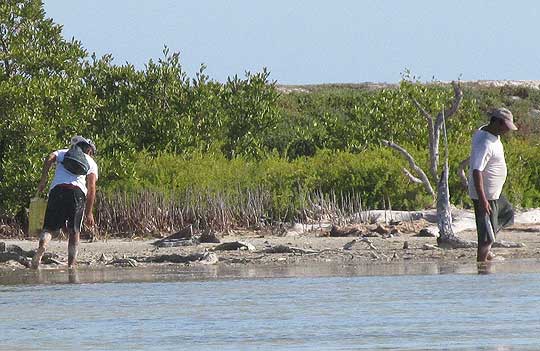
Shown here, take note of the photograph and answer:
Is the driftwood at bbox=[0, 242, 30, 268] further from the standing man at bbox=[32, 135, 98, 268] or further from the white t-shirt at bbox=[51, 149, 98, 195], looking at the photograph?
the white t-shirt at bbox=[51, 149, 98, 195]

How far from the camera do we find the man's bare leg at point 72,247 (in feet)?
51.9

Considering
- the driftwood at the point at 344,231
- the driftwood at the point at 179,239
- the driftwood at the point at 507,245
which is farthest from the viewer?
the driftwood at the point at 344,231

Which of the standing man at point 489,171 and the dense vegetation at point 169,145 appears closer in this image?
the standing man at point 489,171

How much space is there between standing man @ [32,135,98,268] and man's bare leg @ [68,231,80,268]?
60 millimetres

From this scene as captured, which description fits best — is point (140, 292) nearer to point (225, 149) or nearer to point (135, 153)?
point (135, 153)

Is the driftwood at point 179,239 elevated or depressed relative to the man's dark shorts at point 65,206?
depressed

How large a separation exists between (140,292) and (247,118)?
14299 millimetres

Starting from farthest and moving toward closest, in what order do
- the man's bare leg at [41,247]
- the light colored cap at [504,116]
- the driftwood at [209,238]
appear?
the driftwood at [209,238]
the man's bare leg at [41,247]
the light colored cap at [504,116]

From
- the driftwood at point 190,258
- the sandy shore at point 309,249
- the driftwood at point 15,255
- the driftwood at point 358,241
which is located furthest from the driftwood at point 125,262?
the driftwood at point 358,241

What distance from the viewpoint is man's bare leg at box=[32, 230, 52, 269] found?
618 inches

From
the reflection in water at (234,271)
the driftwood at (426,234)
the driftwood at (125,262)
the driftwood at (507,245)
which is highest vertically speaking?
the driftwood at (426,234)

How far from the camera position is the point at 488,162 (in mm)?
13641

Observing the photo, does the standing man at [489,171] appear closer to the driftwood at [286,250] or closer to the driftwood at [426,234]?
the driftwood at [286,250]

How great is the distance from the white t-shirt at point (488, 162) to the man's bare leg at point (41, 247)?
16.2ft
